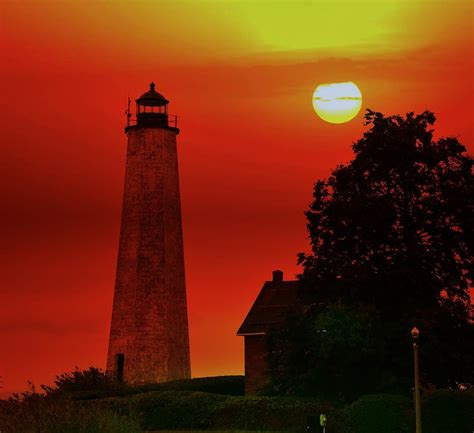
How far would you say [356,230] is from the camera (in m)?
53.5

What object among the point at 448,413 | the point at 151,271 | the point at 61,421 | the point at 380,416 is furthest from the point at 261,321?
the point at 61,421

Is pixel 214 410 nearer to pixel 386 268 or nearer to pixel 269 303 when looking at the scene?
pixel 386 268

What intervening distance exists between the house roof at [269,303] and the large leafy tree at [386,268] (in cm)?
1837

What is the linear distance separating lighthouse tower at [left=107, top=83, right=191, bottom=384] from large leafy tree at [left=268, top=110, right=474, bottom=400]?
22.7m

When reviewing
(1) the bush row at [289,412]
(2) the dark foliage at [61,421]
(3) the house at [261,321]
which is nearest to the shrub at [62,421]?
(2) the dark foliage at [61,421]

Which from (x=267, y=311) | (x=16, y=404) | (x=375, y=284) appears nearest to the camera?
(x=16, y=404)

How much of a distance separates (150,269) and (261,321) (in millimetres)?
8233

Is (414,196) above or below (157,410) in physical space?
above

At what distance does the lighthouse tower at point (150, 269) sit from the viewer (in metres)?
76.9

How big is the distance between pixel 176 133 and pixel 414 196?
29.6 m

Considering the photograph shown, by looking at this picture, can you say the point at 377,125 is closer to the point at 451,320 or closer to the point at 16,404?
the point at 451,320

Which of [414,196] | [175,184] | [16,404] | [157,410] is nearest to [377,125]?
[414,196]

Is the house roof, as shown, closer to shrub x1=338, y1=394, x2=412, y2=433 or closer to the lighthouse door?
the lighthouse door

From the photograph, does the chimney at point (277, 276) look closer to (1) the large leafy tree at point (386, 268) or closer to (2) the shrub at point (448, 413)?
(1) the large leafy tree at point (386, 268)
